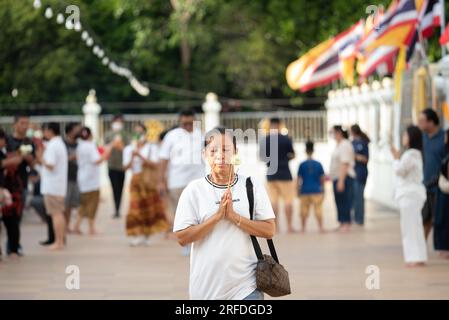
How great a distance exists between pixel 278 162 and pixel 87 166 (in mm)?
3041

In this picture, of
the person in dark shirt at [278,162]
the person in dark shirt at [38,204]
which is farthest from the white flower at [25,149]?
the person in dark shirt at [278,162]

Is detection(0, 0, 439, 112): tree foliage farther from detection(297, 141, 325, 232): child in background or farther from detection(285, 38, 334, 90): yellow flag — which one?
detection(297, 141, 325, 232): child in background

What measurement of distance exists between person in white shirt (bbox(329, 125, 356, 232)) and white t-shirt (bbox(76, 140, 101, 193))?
3.88m

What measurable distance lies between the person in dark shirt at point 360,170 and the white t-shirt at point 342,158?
0.13 meters

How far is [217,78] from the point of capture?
54.4 m

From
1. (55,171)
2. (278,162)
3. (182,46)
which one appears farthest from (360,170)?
(182,46)

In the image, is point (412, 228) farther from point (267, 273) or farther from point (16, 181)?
point (267, 273)

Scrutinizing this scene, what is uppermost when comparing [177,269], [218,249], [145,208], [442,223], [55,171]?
[55,171]

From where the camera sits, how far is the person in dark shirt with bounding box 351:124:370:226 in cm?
Result: 2025

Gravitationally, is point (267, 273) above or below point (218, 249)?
below

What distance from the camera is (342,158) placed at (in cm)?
1984
